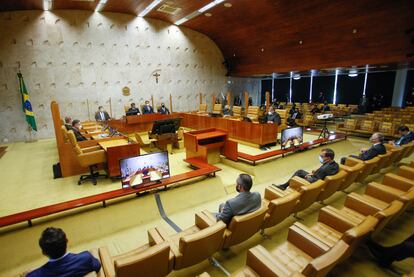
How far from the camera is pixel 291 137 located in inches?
234

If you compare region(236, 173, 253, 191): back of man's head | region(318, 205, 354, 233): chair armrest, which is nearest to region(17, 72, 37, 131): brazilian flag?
region(236, 173, 253, 191): back of man's head

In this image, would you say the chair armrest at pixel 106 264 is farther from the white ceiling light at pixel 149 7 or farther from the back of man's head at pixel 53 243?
the white ceiling light at pixel 149 7

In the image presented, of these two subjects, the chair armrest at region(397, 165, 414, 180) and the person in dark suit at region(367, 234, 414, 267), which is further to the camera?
the chair armrest at region(397, 165, 414, 180)

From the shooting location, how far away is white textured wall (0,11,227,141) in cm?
882

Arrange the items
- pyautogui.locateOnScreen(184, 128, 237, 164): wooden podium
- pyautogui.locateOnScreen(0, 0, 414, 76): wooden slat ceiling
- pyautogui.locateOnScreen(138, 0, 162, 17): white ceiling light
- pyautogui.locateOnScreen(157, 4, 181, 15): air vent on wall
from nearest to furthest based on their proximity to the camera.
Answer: pyautogui.locateOnScreen(184, 128, 237, 164): wooden podium
pyautogui.locateOnScreen(0, 0, 414, 76): wooden slat ceiling
pyautogui.locateOnScreen(138, 0, 162, 17): white ceiling light
pyautogui.locateOnScreen(157, 4, 181, 15): air vent on wall

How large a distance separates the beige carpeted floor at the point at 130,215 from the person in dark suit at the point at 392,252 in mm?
109

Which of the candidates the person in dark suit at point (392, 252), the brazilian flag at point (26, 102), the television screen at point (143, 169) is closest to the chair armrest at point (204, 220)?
the television screen at point (143, 169)

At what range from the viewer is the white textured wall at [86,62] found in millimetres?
8820

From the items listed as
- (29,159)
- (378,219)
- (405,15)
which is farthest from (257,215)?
(405,15)

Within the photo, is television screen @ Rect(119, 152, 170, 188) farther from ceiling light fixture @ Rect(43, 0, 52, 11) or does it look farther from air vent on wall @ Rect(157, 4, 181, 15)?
ceiling light fixture @ Rect(43, 0, 52, 11)

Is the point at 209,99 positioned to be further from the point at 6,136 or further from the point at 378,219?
the point at 378,219

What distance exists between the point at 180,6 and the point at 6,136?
8.80 meters

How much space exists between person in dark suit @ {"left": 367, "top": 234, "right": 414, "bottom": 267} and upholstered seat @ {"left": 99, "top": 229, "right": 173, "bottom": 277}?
2157 mm

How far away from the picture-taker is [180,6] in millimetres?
9656
